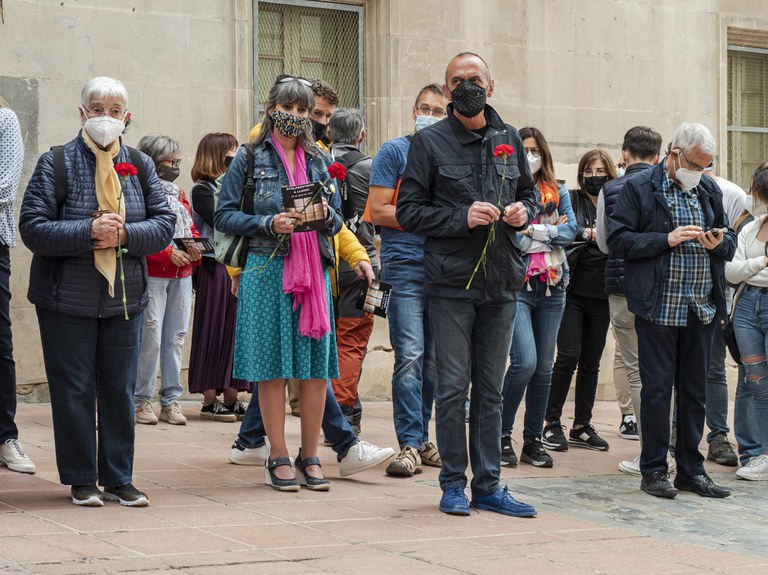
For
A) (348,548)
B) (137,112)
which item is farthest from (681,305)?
(137,112)

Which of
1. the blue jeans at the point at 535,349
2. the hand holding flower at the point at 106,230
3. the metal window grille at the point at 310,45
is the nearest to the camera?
the hand holding flower at the point at 106,230

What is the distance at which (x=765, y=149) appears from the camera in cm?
1412

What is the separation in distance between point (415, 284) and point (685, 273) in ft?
4.74

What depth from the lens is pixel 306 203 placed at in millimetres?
6379

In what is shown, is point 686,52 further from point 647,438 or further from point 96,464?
point 96,464

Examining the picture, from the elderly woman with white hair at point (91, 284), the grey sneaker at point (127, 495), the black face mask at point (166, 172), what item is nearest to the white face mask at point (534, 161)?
the black face mask at point (166, 172)

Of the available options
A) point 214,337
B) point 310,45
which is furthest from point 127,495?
point 310,45

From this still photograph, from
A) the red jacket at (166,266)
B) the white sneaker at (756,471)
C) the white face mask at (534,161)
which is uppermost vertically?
the white face mask at (534,161)

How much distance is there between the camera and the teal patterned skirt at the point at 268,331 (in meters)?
6.49

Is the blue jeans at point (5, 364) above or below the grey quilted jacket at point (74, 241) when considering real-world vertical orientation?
→ below

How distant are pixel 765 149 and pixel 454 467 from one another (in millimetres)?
9093

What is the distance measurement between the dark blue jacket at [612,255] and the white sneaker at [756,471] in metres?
1.28

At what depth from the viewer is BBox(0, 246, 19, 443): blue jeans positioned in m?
6.84

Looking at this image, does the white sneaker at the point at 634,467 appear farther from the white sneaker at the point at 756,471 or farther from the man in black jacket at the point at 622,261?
the white sneaker at the point at 756,471
